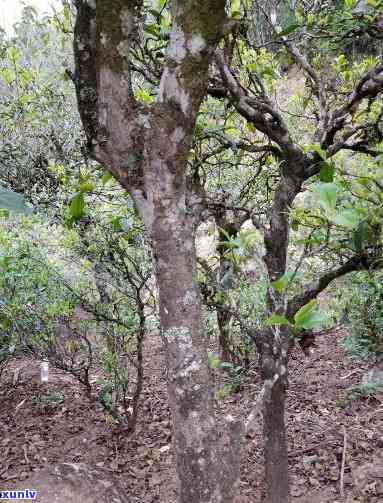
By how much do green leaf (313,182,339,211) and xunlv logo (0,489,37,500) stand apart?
2.68 meters

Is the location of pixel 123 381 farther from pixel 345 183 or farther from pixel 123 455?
pixel 345 183

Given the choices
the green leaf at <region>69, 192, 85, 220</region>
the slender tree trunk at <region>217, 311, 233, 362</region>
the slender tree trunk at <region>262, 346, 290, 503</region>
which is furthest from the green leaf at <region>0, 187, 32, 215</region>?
the slender tree trunk at <region>217, 311, 233, 362</region>

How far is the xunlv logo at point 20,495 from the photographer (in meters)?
2.71

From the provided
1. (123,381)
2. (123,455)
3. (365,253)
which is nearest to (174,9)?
(365,253)

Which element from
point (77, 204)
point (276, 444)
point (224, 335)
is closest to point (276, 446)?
point (276, 444)

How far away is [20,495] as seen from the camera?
2740 mm

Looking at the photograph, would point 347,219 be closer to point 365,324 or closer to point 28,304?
point 28,304

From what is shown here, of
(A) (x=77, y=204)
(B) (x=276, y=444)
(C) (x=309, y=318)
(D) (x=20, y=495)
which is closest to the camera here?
(C) (x=309, y=318)

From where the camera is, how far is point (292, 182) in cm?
220

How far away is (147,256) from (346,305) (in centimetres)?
283

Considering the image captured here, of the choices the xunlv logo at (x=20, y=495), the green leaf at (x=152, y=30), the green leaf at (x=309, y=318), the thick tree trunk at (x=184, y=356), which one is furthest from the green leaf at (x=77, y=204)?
the xunlv logo at (x=20, y=495)

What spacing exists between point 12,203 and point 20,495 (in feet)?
8.41

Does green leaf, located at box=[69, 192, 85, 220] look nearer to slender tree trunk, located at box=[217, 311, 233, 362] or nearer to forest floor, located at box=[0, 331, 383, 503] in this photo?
forest floor, located at box=[0, 331, 383, 503]

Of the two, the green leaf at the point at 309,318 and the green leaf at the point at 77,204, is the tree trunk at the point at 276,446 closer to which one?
the green leaf at the point at 309,318
